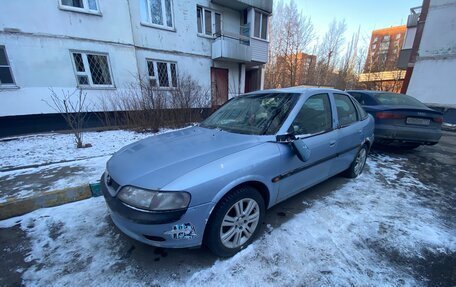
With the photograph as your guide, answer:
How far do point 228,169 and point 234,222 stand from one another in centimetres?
57

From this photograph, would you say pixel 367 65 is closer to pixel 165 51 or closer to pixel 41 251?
pixel 165 51

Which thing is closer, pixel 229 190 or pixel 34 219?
pixel 229 190

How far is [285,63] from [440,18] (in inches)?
545

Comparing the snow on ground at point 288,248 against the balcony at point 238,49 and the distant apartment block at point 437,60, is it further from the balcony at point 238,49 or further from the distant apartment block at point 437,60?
the distant apartment block at point 437,60

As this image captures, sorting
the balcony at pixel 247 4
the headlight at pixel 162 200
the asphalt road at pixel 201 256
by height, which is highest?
the balcony at pixel 247 4

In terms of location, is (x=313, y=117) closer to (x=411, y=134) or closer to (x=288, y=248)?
(x=288, y=248)

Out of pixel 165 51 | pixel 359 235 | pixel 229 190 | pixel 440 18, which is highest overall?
pixel 440 18

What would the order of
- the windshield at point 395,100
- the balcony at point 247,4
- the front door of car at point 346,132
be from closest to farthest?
the front door of car at point 346,132, the windshield at point 395,100, the balcony at point 247,4

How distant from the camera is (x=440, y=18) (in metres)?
10.8

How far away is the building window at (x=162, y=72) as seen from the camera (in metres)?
9.75

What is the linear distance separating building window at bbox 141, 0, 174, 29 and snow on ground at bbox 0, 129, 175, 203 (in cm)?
611

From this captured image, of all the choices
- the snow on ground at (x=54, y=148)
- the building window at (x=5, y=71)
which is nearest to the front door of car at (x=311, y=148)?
the snow on ground at (x=54, y=148)

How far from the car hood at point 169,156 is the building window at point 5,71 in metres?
7.76

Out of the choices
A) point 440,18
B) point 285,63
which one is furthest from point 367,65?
point 440,18
